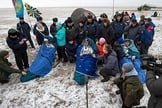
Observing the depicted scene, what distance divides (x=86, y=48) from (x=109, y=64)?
1.01 m

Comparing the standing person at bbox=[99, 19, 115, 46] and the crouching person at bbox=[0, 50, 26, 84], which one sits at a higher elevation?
the standing person at bbox=[99, 19, 115, 46]

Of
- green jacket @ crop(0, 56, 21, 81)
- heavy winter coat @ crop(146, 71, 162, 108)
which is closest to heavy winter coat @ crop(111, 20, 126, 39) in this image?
green jacket @ crop(0, 56, 21, 81)

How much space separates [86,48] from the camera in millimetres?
7152

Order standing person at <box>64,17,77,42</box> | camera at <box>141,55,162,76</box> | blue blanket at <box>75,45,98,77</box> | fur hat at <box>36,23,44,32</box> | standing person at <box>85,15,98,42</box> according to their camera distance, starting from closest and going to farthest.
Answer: camera at <box>141,55,162,76</box> < blue blanket at <box>75,45,98,77</box> < standing person at <box>64,17,77,42</box> < standing person at <box>85,15,98,42</box> < fur hat at <box>36,23,44,32</box>

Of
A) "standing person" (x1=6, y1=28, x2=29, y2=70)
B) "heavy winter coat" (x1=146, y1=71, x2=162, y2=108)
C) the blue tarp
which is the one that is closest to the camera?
"heavy winter coat" (x1=146, y1=71, x2=162, y2=108)

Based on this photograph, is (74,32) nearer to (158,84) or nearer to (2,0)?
(158,84)

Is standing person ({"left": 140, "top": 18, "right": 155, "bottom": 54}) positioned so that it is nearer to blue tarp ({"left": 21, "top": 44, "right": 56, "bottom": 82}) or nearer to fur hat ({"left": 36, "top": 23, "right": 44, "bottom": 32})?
blue tarp ({"left": 21, "top": 44, "right": 56, "bottom": 82})

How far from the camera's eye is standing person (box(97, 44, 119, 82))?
659 centimetres

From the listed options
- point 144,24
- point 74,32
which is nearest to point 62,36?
point 74,32

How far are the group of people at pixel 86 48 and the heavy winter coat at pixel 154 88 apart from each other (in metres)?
3.21

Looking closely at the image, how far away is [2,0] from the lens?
62.2m

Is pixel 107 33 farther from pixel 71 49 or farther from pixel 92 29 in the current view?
pixel 71 49

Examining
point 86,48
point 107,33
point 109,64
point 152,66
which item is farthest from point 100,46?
point 152,66

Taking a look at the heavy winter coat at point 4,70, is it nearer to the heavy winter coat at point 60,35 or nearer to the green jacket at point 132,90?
the heavy winter coat at point 60,35
